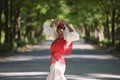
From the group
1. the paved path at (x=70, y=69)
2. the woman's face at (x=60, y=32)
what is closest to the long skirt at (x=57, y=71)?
the woman's face at (x=60, y=32)

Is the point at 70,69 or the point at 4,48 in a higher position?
the point at 4,48

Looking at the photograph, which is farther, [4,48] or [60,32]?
[4,48]

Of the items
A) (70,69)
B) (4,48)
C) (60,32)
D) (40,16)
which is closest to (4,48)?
(4,48)

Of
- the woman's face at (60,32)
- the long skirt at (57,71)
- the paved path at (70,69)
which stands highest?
the woman's face at (60,32)

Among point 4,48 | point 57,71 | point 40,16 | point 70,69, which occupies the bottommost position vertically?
point 70,69

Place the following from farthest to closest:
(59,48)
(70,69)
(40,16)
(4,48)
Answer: (40,16)
(4,48)
(70,69)
(59,48)

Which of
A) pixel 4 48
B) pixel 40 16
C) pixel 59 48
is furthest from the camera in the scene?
pixel 40 16

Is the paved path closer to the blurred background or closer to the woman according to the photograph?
the woman

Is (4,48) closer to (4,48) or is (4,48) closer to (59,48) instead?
(4,48)

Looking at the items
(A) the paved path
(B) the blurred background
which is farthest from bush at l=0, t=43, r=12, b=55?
(A) the paved path

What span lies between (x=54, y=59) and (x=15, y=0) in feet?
125

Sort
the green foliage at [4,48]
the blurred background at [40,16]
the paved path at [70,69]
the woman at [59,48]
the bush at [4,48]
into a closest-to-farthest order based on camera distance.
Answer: the woman at [59,48]
the paved path at [70,69]
the bush at [4,48]
the green foliage at [4,48]
the blurred background at [40,16]

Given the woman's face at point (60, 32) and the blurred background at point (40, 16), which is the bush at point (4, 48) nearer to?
the blurred background at point (40, 16)

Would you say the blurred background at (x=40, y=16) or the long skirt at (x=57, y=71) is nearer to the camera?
the long skirt at (x=57, y=71)
